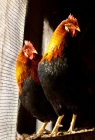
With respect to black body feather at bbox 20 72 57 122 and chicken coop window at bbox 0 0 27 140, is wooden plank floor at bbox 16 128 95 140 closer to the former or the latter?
black body feather at bbox 20 72 57 122

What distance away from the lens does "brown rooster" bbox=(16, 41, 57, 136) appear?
104cm

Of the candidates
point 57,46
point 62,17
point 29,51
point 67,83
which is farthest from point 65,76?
point 62,17

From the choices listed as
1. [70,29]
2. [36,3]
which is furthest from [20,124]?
[36,3]

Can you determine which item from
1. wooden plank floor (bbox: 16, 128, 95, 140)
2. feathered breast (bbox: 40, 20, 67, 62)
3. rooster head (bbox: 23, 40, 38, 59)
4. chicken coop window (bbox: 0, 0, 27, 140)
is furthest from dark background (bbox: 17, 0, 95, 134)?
wooden plank floor (bbox: 16, 128, 95, 140)

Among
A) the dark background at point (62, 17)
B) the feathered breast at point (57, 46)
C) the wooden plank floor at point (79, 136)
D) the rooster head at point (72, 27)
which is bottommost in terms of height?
the wooden plank floor at point (79, 136)

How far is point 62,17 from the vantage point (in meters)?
1.62

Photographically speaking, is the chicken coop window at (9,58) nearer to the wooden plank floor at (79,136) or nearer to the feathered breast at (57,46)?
the feathered breast at (57,46)

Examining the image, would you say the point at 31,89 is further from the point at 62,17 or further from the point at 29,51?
the point at 62,17

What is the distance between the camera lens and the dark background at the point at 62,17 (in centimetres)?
141

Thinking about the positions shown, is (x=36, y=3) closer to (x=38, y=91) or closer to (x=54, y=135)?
(x=38, y=91)

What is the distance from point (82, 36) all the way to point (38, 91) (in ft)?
1.98

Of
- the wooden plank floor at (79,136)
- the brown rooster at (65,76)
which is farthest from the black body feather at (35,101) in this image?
the wooden plank floor at (79,136)

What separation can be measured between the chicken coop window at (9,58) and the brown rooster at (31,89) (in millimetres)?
112

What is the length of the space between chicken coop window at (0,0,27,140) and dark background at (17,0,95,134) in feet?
0.21
